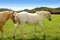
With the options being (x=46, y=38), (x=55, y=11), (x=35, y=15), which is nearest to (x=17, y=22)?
(x=35, y=15)

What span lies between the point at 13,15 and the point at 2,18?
2.16ft

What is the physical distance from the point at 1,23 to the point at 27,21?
1.39 metres

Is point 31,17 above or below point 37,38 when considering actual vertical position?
above

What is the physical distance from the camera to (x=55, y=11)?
4334 cm

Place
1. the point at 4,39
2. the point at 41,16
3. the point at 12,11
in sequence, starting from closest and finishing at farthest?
the point at 4,39 → the point at 12,11 → the point at 41,16

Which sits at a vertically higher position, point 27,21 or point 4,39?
point 27,21

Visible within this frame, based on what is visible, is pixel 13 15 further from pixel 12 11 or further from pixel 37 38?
pixel 37 38

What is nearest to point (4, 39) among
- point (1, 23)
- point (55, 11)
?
point (1, 23)

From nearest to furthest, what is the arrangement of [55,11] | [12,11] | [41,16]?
[12,11] < [41,16] < [55,11]

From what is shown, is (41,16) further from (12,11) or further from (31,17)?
(12,11)

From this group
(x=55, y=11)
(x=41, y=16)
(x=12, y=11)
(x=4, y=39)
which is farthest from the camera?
(x=55, y=11)

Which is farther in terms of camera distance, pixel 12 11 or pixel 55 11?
pixel 55 11

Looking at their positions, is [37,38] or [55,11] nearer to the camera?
[37,38]

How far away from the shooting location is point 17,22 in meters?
9.37
